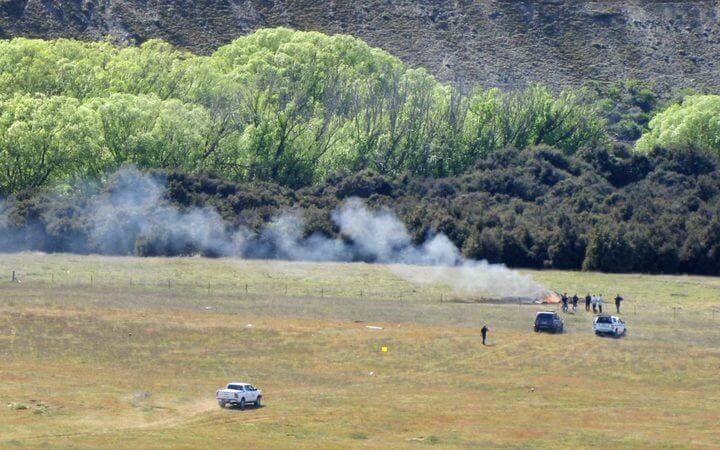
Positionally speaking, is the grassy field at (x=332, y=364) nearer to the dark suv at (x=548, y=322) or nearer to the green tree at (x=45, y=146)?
the dark suv at (x=548, y=322)

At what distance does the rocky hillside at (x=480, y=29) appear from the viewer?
150000 millimetres

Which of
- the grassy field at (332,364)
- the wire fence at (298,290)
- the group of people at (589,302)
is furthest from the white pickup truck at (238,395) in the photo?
the group of people at (589,302)

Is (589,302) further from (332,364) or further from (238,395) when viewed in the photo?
(238,395)

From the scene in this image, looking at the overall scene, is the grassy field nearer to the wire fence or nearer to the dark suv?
the wire fence

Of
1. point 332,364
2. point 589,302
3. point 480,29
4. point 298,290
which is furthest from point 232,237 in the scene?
point 480,29

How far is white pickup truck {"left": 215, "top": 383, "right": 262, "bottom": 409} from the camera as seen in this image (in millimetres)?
52219

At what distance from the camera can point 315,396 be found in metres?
54.7

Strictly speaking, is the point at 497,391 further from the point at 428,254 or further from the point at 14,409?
the point at 428,254

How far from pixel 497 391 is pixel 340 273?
27.4 m

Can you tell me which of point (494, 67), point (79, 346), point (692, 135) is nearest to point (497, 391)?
point (79, 346)

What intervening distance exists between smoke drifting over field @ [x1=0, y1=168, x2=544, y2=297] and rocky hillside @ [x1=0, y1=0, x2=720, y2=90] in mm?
56925

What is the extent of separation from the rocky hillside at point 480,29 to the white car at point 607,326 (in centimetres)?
8111

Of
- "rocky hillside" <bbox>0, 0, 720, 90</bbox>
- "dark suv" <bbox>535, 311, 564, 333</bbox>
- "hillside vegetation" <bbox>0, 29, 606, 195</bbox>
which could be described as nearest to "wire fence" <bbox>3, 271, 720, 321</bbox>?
"dark suv" <bbox>535, 311, 564, 333</bbox>

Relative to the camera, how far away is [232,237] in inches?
3533
